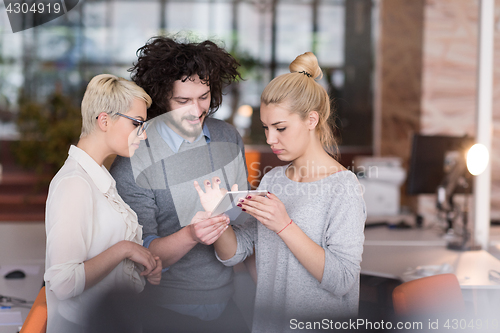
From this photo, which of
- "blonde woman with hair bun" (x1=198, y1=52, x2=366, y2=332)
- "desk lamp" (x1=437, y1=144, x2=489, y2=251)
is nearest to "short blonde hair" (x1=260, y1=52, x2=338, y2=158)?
"blonde woman with hair bun" (x1=198, y1=52, x2=366, y2=332)

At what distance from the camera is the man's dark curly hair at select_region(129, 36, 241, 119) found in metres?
1.49

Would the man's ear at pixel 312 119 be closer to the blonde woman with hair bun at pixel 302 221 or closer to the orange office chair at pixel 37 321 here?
the blonde woman with hair bun at pixel 302 221

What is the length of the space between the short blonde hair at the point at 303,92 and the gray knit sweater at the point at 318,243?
8.0 inches

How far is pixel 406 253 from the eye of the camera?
2668 millimetres

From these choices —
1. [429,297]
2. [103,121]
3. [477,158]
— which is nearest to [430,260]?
[477,158]

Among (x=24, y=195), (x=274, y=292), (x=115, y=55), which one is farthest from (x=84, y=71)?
(x=274, y=292)

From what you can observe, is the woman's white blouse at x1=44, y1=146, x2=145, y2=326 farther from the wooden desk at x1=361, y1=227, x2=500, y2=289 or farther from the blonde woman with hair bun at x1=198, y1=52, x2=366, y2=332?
the wooden desk at x1=361, y1=227, x2=500, y2=289

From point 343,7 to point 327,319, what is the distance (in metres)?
7.30

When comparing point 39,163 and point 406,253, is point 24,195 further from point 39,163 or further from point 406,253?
point 406,253

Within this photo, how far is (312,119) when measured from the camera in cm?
145

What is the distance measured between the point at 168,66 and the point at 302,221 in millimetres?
679

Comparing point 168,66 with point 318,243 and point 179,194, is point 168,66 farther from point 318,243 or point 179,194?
point 318,243

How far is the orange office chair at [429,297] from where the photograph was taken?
1657mm

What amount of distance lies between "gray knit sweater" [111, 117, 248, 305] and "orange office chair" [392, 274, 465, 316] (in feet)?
2.10
